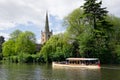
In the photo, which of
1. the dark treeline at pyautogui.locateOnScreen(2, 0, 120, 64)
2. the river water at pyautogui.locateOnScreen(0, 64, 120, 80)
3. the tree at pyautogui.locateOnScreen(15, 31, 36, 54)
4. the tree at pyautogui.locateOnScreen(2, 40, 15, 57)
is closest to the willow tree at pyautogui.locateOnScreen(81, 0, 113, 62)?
the dark treeline at pyautogui.locateOnScreen(2, 0, 120, 64)

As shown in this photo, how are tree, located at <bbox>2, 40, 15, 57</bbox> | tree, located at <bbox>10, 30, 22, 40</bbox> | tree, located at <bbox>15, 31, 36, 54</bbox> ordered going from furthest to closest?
tree, located at <bbox>10, 30, 22, 40</bbox> < tree, located at <bbox>2, 40, 15, 57</bbox> < tree, located at <bbox>15, 31, 36, 54</bbox>

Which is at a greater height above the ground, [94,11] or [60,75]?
[94,11]

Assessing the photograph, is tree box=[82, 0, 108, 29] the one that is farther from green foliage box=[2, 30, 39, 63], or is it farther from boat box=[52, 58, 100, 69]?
green foliage box=[2, 30, 39, 63]

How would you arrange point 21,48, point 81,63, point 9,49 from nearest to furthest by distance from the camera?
1. point 81,63
2. point 21,48
3. point 9,49

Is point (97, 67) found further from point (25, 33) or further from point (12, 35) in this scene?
point (12, 35)

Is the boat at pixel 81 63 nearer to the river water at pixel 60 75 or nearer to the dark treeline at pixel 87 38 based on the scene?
the dark treeline at pixel 87 38

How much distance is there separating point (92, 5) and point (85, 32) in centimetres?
923

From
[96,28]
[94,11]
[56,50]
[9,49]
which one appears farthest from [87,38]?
[9,49]

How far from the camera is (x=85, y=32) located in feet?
302

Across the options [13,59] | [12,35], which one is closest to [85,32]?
[13,59]

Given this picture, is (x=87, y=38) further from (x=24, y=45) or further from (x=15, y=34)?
(x=15, y=34)

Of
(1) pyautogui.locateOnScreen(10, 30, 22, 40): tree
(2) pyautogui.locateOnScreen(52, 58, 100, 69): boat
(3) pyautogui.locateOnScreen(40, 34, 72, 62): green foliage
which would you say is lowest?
(2) pyautogui.locateOnScreen(52, 58, 100, 69): boat

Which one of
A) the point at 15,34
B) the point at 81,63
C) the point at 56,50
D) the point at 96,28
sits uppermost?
the point at 15,34

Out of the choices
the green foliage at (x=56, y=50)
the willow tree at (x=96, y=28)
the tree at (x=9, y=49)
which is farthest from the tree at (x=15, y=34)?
the willow tree at (x=96, y=28)
